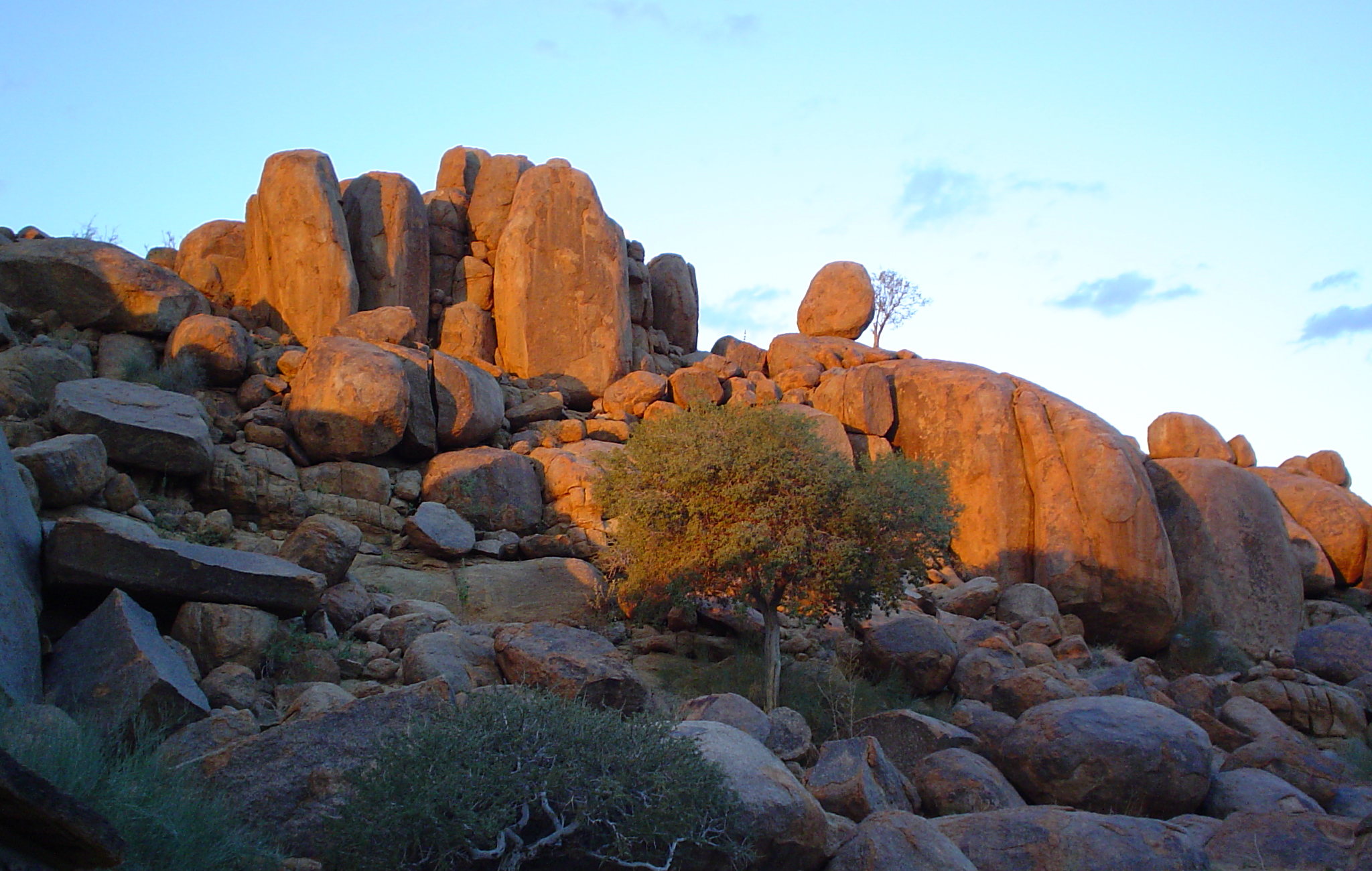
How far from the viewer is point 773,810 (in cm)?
674

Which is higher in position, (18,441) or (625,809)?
(18,441)

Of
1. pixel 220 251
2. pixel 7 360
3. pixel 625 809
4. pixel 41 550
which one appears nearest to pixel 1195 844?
pixel 625 809

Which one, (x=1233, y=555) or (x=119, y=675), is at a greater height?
(x=1233, y=555)

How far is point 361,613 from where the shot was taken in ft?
40.9

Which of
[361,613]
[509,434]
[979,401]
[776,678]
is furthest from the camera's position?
[979,401]

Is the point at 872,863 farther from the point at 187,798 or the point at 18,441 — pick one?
the point at 18,441

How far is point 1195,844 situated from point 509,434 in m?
15.4

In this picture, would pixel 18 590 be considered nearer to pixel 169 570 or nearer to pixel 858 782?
pixel 169 570

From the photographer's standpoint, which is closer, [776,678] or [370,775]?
[370,775]

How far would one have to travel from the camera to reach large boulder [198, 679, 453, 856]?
22.1ft

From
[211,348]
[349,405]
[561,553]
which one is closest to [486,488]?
[561,553]

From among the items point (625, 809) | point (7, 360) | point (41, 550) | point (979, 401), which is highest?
point (979, 401)

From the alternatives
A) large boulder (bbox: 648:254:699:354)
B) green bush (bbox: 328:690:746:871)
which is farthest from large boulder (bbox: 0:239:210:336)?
green bush (bbox: 328:690:746:871)

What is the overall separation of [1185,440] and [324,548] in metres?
21.6
